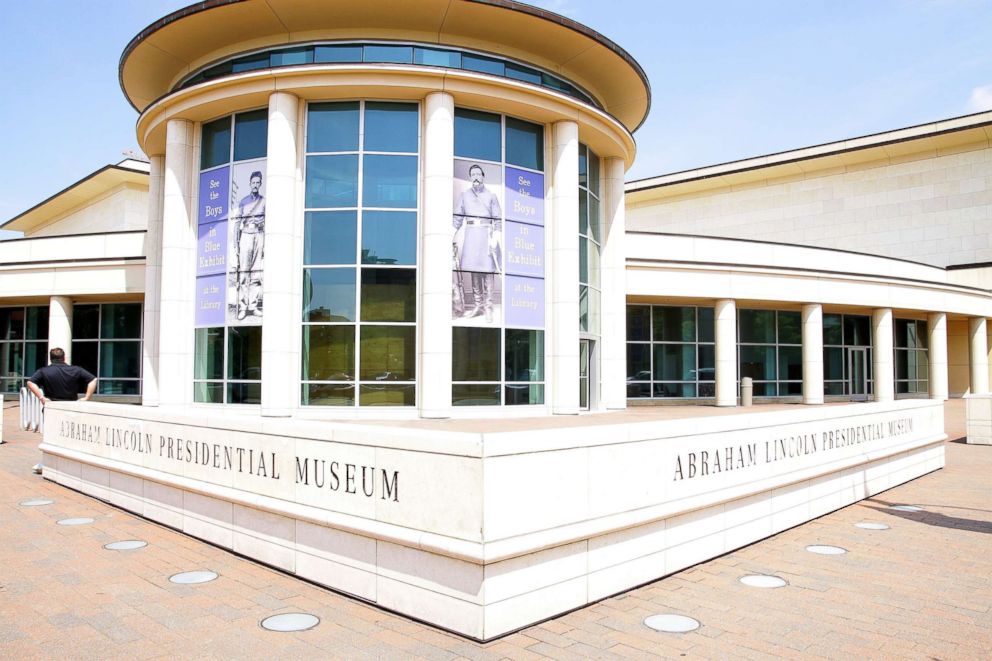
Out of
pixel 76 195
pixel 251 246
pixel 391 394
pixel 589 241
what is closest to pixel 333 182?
pixel 251 246

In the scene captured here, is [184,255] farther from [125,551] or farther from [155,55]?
[125,551]

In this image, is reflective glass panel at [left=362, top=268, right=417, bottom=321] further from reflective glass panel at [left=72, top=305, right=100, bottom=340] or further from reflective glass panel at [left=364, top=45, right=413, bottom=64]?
reflective glass panel at [left=72, top=305, right=100, bottom=340]

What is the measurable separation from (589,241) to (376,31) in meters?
7.84

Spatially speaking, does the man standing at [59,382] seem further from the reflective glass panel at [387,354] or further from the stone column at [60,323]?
the stone column at [60,323]

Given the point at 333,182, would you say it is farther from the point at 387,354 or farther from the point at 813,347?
the point at 813,347

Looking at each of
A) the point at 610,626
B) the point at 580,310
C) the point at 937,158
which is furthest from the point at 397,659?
the point at 937,158

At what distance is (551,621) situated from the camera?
5.62 meters

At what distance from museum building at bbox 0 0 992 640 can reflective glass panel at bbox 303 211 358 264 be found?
0.09 metres

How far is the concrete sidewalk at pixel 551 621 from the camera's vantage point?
5000 millimetres

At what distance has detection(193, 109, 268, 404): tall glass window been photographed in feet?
59.6

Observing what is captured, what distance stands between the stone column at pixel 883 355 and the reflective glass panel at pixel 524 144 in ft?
60.3

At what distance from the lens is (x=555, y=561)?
18.8ft

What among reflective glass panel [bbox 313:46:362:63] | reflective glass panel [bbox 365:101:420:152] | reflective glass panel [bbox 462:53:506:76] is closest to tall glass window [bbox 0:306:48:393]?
reflective glass panel [bbox 313:46:362:63]

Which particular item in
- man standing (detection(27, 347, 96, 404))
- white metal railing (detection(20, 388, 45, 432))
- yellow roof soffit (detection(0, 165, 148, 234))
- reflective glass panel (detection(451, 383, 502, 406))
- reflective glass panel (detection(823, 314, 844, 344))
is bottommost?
white metal railing (detection(20, 388, 45, 432))
